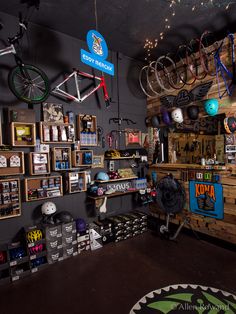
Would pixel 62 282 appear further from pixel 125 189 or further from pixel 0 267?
pixel 125 189

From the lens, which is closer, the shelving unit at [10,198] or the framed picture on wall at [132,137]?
the shelving unit at [10,198]

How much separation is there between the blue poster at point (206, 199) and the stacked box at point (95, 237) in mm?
1954

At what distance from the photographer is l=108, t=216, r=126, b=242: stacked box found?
3929 millimetres

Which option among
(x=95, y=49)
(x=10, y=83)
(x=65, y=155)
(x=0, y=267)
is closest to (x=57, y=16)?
(x=95, y=49)

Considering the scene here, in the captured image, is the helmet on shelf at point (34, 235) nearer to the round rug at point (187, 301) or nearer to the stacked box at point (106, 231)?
the stacked box at point (106, 231)

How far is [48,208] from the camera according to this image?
10.9ft

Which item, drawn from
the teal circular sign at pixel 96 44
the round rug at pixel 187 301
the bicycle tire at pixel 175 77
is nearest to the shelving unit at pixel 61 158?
the teal circular sign at pixel 96 44

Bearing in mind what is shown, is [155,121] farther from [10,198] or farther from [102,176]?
[10,198]

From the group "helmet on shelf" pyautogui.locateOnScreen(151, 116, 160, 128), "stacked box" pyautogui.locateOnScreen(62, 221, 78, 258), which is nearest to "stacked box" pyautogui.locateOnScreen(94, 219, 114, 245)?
"stacked box" pyautogui.locateOnScreen(62, 221, 78, 258)

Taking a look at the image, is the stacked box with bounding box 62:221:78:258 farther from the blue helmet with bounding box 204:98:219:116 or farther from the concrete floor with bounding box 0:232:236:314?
the blue helmet with bounding box 204:98:219:116

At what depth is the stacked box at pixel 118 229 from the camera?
3.93 meters

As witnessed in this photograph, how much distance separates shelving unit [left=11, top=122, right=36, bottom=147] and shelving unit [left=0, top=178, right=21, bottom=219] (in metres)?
0.58

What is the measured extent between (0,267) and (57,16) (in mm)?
3920

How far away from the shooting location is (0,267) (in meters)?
2.76
